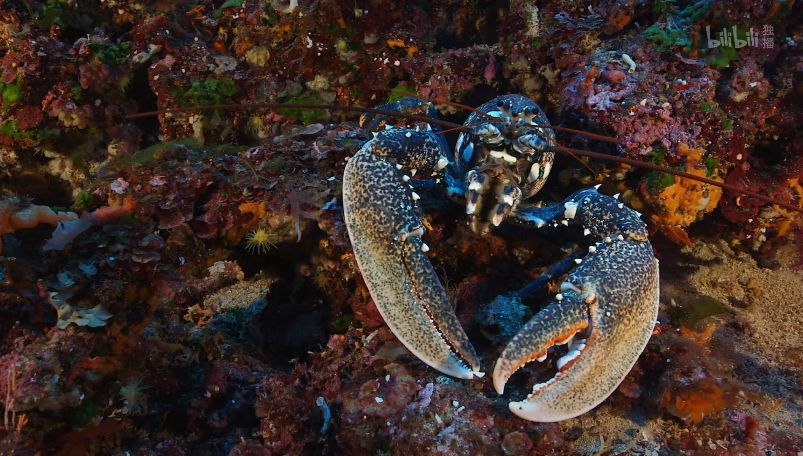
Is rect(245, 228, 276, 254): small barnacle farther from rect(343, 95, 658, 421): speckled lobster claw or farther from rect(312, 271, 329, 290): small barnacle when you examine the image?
rect(343, 95, 658, 421): speckled lobster claw

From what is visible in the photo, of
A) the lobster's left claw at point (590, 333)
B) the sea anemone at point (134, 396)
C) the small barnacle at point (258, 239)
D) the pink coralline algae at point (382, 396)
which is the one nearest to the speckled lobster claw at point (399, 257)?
the pink coralline algae at point (382, 396)

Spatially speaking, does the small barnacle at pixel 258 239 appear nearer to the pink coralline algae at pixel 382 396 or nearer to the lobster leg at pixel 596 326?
the pink coralline algae at pixel 382 396

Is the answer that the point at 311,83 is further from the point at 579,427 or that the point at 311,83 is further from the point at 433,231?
the point at 579,427

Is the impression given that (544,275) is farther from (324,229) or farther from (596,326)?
(324,229)

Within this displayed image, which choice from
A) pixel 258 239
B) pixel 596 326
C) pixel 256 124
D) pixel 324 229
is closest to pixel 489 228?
pixel 596 326

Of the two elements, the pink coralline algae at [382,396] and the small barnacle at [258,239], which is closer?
the pink coralline algae at [382,396]

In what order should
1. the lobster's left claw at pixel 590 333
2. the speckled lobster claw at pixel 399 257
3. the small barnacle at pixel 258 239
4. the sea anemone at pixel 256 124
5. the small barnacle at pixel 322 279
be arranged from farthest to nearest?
the sea anemone at pixel 256 124
the small barnacle at pixel 322 279
the small barnacle at pixel 258 239
the speckled lobster claw at pixel 399 257
the lobster's left claw at pixel 590 333
